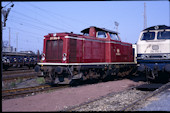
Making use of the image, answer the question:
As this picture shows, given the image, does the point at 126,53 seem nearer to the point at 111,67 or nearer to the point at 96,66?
the point at 111,67

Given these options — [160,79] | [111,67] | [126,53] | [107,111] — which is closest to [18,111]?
[107,111]

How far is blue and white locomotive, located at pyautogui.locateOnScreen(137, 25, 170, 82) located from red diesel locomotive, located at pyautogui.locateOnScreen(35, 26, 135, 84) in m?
2.33

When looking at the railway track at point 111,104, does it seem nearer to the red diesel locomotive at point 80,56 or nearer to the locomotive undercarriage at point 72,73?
the locomotive undercarriage at point 72,73

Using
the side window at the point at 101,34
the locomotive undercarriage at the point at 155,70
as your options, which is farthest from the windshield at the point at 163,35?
the side window at the point at 101,34

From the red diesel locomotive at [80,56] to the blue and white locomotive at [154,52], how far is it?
2330 mm

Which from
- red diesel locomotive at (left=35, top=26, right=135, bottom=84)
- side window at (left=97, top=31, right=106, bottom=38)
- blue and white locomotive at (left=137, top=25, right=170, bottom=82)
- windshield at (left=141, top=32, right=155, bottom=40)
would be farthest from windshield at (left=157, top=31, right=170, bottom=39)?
side window at (left=97, top=31, right=106, bottom=38)

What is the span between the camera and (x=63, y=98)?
7.36 m

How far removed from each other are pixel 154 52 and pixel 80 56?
4643 millimetres

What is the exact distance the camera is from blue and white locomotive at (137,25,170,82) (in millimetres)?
10469

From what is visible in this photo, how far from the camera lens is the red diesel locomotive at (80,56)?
32.9 feet

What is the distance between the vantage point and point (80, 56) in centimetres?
1085

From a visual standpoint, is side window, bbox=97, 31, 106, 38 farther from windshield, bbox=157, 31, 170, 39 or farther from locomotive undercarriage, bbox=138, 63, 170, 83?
windshield, bbox=157, 31, 170, 39

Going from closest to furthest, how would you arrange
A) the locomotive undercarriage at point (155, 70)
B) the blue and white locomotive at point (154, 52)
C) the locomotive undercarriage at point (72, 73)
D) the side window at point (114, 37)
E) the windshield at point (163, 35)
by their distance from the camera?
the locomotive undercarriage at point (72, 73)
the locomotive undercarriage at point (155, 70)
the blue and white locomotive at point (154, 52)
the windshield at point (163, 35)
the side window at point (114, 37)

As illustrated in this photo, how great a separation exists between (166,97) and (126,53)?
26.9 feet
